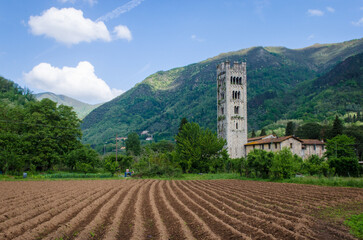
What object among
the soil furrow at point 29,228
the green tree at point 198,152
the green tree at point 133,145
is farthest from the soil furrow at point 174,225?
the green tree at point 133,145

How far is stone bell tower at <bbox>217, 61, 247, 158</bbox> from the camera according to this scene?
76625mm

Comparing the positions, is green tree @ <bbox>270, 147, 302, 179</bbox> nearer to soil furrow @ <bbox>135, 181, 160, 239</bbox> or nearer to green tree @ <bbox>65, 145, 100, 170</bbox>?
soil furrow @ <bbox>135, 181, 160, 239</bbox>

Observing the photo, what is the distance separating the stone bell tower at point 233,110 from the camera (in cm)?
7662

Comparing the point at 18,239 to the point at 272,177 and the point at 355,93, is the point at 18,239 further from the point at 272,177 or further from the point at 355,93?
the point at 355,93

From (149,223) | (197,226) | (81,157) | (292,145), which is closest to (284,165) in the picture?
(197,226)

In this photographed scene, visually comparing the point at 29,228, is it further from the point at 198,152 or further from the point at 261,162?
the point at 198,152

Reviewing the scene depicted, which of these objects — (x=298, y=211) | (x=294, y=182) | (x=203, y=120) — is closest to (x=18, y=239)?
(x=298, y=211)

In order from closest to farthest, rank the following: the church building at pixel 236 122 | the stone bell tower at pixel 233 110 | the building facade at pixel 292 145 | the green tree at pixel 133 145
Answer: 1. the building facade at pixel 292 145
2. the church building at pixel 236 122
3. the stone bell tower at pixel 233 110
4. the green tree at pixel 133 145

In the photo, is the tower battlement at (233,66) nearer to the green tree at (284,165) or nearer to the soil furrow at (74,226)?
the green tree at (284,165)

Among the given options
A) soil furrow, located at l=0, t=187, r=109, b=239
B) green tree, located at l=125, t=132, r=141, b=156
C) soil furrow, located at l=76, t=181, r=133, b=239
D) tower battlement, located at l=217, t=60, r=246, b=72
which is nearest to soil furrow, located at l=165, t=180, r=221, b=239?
soil furrow, located at l=76, t=181, r=133, b=239

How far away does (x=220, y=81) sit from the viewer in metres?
84.0

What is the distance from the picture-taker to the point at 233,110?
77875 millimetres

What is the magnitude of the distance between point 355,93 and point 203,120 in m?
93.1

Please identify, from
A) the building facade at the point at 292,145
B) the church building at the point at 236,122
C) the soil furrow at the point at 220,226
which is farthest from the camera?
the church building at the point at 236,122
